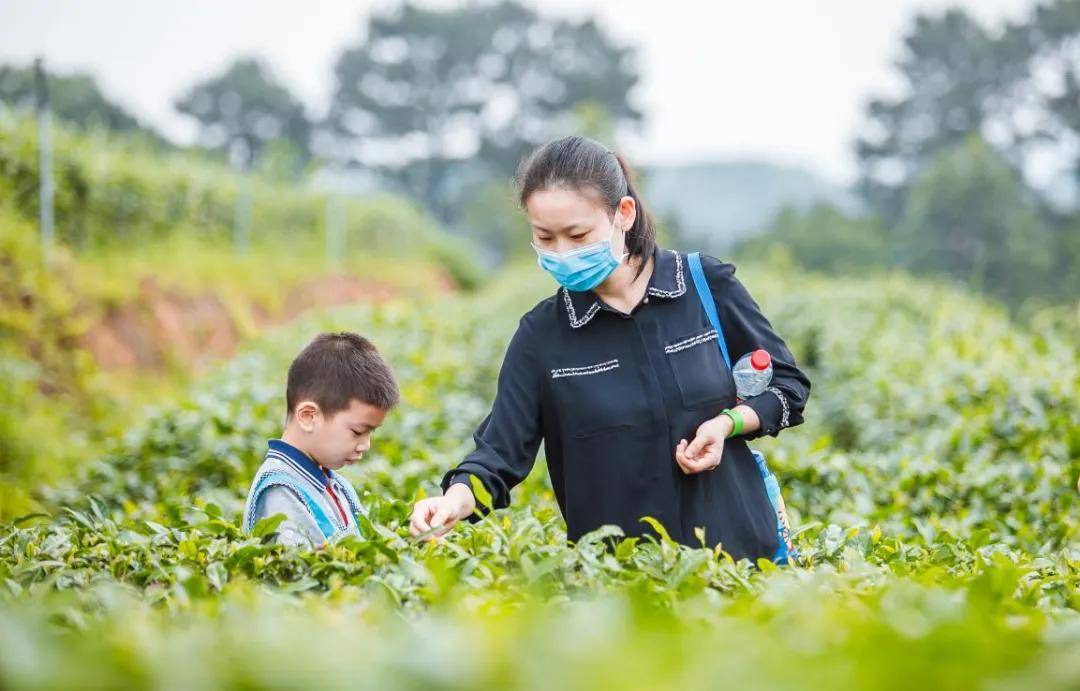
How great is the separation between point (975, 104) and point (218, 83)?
3029 cm

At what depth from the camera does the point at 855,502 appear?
444cm

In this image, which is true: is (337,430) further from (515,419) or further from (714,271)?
(714,271)

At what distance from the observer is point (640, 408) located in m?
2.84

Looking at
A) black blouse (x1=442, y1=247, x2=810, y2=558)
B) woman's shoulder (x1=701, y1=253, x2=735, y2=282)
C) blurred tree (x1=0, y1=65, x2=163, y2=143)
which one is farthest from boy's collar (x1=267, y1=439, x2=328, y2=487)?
blurred tree (x1=0, y1=65, x2=163, y2=143)

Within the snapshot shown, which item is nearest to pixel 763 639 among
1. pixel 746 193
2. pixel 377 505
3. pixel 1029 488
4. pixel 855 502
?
pixel 377 505

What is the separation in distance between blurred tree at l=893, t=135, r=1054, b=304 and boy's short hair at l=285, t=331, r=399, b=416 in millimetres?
33872

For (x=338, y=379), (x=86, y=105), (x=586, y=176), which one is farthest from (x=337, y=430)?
(x=86, y=105)

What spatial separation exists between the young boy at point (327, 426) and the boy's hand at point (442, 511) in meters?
0.35

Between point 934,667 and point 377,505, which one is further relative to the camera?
point 377,505

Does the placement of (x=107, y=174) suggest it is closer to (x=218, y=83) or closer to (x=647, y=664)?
(x=647, y=664)

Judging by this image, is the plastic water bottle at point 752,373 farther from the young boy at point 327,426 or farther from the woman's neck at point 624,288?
the young boy at point 327,426

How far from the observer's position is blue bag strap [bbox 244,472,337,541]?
282cm

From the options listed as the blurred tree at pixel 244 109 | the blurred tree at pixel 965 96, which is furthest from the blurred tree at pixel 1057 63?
the blurred tree at pixel 244 109

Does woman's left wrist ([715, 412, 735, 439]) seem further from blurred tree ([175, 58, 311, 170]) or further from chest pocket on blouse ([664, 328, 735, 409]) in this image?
blurred tree ([175, 58, 311, 170])
